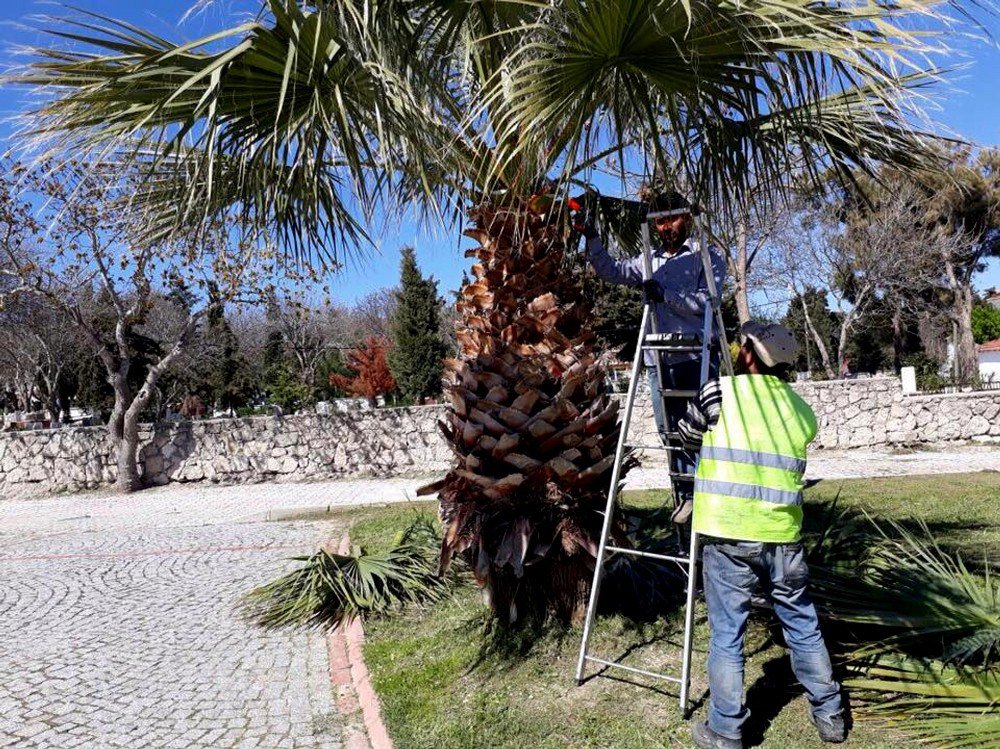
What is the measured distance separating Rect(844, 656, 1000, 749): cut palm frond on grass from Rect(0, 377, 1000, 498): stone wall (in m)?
11.4

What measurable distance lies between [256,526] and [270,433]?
4.83 m

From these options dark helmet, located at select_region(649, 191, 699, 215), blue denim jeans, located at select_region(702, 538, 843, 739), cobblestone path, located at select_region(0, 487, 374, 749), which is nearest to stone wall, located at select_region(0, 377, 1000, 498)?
cobblestone path, located at select_region(0, 487, 374, 749)

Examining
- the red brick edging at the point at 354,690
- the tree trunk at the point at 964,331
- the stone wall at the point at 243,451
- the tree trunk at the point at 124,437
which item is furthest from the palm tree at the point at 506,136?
the tree trunk at the point at 964,331

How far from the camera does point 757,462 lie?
10.00 feet

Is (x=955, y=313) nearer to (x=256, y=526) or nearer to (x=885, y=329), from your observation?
(x=885, y=329)

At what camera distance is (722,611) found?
3133mm

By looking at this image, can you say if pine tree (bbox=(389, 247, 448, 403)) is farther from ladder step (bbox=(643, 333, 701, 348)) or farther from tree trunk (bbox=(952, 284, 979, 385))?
ladder step (bbox=(643, 333, 701, 348))

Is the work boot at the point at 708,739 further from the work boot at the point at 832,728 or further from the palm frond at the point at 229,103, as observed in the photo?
the palm frond at the point at 229,103

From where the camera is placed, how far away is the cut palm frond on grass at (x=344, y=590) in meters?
5.41

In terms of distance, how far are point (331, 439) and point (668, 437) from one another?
38.0ft

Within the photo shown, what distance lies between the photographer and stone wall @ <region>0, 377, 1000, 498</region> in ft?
48.0

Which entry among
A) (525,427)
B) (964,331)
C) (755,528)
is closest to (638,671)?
(755,528)

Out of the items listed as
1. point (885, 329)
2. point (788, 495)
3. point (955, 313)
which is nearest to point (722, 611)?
point (788, 495)

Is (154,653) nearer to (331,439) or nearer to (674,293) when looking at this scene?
(674,293)
